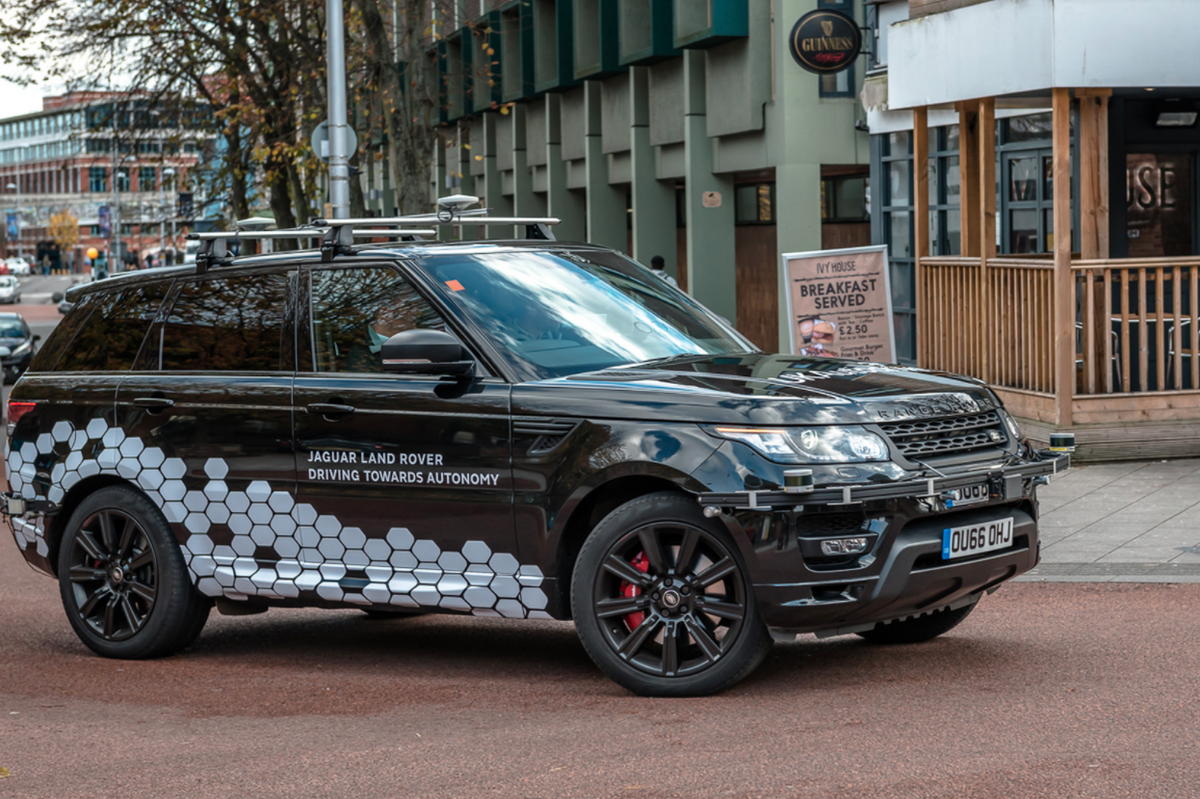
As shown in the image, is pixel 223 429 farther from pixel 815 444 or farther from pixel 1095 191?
pixel 1095 191

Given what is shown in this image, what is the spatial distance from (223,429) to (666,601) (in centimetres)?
230

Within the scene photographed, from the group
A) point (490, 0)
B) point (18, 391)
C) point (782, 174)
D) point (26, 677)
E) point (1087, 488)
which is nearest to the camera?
point (26, 677)

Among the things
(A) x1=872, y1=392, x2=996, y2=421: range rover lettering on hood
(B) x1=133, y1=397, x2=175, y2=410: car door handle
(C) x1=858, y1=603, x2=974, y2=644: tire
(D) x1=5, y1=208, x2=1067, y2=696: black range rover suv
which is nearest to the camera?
(D) x1=5, y1=208, x2=1067, y2=696: black range rover suv

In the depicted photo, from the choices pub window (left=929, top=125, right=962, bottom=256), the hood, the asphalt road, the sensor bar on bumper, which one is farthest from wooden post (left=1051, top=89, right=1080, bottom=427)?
the sensor bar on bumper

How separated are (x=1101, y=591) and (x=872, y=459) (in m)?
3.27

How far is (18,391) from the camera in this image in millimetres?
8375

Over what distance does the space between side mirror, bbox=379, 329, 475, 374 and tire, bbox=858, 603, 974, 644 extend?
6.89 feet

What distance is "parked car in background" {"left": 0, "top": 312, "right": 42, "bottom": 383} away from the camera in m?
36.0

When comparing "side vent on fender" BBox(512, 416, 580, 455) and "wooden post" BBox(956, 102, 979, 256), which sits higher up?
"wooden post" BBox(956, 102, 979, 256)

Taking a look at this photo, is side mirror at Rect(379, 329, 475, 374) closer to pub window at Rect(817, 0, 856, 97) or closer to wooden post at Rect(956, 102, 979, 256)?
wooden post at Rect(956, 102, 979, 256)

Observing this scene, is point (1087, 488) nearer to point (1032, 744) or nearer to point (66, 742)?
point (1032, 744)

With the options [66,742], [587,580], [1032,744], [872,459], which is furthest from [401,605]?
[1032,744]

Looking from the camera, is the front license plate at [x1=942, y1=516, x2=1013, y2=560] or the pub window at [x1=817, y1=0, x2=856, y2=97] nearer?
the front license plate at [x1=942, y1=516, x2=1013, y2=560]

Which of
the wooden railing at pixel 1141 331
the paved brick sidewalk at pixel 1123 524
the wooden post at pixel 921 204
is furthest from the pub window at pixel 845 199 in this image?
the paved brick sidewalk at pixel 1123 524
